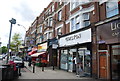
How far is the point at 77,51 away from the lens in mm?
14617

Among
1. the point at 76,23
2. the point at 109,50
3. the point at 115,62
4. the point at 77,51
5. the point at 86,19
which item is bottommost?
the point at 115,62

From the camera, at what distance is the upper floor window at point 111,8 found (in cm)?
1040

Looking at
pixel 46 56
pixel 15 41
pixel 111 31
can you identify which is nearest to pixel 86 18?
pixel 111 31

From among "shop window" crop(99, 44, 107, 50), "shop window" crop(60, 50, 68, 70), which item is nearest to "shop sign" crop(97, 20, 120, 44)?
"shop window" crop(99, 44, 107, 50)

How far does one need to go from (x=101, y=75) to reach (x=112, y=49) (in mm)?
2366

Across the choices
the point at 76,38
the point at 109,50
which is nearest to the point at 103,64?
the point at 109,50

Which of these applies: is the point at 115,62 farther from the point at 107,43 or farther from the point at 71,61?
the point at 71,61

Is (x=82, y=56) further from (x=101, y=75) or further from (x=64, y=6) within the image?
(x=64, y=6)

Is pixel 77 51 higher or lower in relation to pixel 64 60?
higher

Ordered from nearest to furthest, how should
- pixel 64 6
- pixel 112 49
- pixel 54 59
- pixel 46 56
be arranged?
pixel 112 49
pixel 64 6
pixel 54 59
pixel 46 56

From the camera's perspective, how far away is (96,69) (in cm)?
1130

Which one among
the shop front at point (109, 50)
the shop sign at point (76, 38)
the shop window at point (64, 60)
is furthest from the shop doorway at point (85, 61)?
the shop window at point (64, 60)

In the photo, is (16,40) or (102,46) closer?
(102,46)

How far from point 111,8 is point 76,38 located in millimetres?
4890
